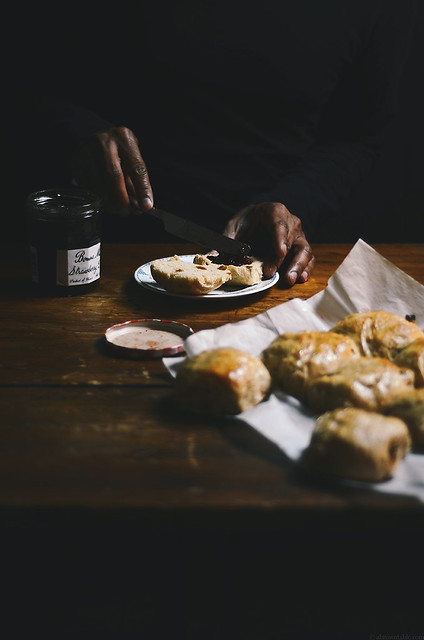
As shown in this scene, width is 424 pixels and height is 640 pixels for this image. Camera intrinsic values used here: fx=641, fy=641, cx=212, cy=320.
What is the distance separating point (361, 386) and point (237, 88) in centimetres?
157

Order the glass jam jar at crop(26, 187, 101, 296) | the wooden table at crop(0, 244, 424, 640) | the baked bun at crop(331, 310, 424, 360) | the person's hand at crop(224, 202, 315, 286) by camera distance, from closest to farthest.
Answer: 1. the wooden table at crop(0, 244, 424, 640)
2. the baked bun at crop(331, 310, 424, 360)
3. the glass jam jar at crop(26, 187, 101, 296)
4. the person's hand at crop(224, 202, 315, 286)

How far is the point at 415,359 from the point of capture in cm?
87

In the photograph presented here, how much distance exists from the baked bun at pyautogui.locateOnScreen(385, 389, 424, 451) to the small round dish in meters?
0.38

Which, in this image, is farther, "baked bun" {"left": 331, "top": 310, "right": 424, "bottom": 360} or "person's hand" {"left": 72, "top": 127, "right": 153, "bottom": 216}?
"person's hand" {"left": 72, "top": 127, "right": 153, "bottom": 216}

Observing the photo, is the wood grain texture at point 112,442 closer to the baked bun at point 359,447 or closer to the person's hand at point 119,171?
the baked bun at point 359,447

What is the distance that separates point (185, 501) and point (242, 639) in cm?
33

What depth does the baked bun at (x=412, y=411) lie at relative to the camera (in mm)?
737

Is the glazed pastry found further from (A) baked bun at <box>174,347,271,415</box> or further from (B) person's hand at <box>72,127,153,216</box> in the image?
(B) person's hand at <box>72,127,153,216</box>

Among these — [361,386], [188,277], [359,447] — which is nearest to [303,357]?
[361,386]

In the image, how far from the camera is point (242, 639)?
855 mm

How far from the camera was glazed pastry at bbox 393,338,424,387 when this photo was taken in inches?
34.0

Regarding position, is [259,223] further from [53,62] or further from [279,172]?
[53,62]

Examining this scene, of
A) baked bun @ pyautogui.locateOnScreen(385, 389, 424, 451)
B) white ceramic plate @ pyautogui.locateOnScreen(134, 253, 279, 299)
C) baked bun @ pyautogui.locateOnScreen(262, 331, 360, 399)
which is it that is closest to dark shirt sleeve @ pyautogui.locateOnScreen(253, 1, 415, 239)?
white ceramic plate @ pyautogui.locateOnScreen(134, 253, 279, 299)

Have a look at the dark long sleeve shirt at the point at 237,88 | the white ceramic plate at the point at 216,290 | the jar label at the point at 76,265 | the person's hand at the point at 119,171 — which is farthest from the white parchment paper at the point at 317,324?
the dark long sleeve shirt at the point at 237,88
